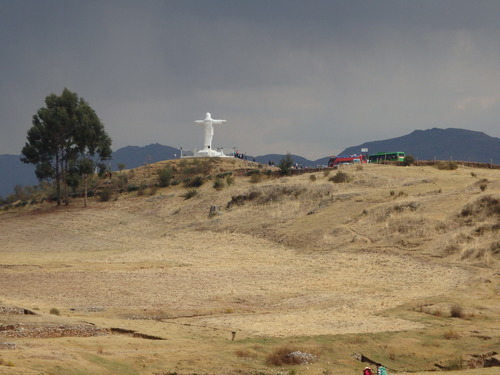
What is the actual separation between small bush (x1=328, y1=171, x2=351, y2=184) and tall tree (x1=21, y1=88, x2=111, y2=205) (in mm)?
22478

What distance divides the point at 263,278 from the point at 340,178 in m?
24.9

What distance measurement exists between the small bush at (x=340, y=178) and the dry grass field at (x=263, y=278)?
1.48ft

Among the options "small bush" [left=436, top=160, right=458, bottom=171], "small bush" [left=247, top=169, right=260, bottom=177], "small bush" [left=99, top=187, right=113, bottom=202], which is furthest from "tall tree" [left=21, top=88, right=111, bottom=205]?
"small bush" [left=436, top=160, right=458, bottom=171]

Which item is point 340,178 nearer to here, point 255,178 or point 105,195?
point 255,178

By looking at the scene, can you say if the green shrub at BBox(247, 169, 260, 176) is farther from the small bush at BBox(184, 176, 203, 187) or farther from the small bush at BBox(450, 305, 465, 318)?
the small bush at BBox(450, 305, 465, 318)

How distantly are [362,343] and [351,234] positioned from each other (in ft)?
73.5

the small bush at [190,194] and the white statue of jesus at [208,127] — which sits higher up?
the white statue of jesus at [208,127]

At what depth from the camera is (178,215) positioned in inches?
2223

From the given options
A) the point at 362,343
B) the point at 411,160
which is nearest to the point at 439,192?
the point at 411,160

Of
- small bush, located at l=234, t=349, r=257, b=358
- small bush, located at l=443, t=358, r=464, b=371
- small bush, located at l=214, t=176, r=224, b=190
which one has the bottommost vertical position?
small bush, located at l=443, t=358, r=464, b=371

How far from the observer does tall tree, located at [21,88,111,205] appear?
63156 mm

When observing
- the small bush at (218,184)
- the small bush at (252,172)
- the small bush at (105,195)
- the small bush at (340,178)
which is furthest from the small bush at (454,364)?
the small bush at (105,195)

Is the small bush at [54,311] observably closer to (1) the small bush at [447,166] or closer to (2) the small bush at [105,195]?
(1) the small bush at [447,166]

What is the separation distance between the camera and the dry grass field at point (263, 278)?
16.2 meters
